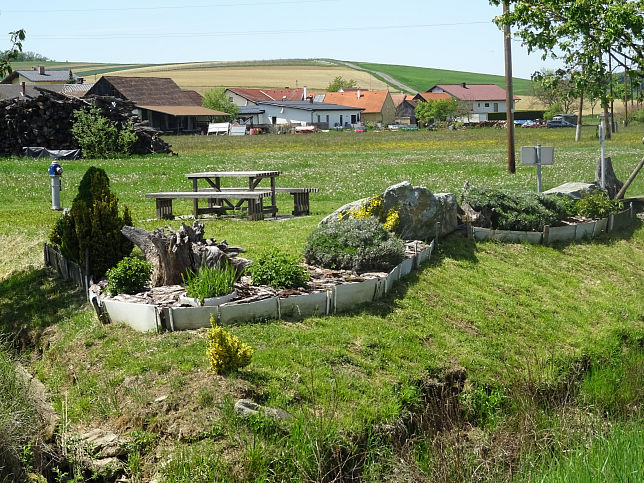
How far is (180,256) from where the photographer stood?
1127cm

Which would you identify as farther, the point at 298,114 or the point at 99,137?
the point at 298,114

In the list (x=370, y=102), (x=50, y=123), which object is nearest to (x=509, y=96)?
(x=50, y=123)

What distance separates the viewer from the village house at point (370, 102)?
128 metres

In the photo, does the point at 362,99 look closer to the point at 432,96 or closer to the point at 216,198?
the point at 432,96

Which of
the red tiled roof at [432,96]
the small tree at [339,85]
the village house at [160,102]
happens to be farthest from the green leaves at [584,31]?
the small tree at [339,85]

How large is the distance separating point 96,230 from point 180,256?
1801 millimetres

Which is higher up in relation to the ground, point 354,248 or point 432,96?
point 432,96

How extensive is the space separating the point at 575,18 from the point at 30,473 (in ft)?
50.0

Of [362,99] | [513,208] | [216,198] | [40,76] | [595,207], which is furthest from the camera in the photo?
[362,99]

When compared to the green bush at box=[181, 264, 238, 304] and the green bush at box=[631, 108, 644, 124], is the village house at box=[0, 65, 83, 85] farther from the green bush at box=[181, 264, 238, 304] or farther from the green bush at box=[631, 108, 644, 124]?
the green bush at box=[181, 264, 238, 304]

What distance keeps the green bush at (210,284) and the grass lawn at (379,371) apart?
0.57 meters

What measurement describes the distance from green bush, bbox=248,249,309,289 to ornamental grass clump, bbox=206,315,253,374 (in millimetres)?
2264

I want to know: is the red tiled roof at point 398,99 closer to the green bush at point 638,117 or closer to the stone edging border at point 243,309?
the green bush at point 638,117

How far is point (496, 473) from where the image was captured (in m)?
8.26
